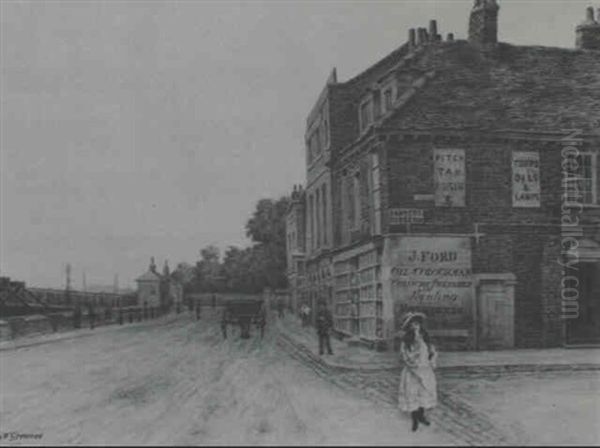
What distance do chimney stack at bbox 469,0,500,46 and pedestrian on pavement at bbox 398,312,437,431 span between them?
16.2 meters

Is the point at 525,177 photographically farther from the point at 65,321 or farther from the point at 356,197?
the point at 65,321

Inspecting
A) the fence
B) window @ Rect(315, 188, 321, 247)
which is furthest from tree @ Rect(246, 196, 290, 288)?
window @ Rect(315, 188, 321, 247)

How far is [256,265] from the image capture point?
258 ft

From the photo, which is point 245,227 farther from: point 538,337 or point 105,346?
point 538,337

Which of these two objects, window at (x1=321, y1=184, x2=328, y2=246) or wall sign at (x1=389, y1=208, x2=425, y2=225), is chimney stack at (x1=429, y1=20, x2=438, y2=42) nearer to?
window at (x1=321, y1=184, x2=328, y2=246)

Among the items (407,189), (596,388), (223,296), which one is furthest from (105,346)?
(223,296)

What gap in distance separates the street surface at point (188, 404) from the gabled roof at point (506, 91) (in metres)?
7.83

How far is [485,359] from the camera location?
762 inches

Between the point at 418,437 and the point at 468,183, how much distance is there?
45.2 ft

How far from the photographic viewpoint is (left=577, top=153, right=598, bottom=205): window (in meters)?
23.3

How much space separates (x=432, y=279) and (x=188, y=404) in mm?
10703

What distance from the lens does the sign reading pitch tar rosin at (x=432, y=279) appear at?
22094 mm

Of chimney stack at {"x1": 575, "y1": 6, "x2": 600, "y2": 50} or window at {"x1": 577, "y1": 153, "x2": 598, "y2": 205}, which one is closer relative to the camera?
window at {"x1": 577, "y1": 153, "x2": 598, "y2": 205}
